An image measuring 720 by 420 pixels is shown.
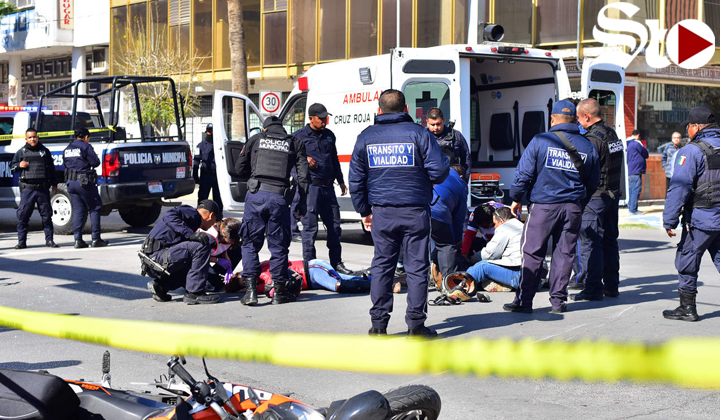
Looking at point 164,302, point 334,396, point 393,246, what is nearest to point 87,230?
point 164,302

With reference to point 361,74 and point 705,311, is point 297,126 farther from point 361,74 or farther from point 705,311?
point 705,311

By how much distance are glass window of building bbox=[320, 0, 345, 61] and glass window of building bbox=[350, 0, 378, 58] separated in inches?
16.9

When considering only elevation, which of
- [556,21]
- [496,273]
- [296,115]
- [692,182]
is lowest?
[496,273]

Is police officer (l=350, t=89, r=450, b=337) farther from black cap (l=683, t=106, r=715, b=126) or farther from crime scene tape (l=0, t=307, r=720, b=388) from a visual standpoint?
crime scene tape (l=0, t=307, r=720, b=388)

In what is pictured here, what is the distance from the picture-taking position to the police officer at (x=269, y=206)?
739 cm

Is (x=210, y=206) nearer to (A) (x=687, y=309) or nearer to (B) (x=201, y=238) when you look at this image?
(B) (x=201, y=238)

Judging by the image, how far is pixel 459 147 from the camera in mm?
9375

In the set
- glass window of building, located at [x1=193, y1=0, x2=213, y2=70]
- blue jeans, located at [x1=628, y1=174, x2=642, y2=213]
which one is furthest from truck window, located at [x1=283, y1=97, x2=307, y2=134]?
glass window of building, located at [x1=193, y1=0, x2=213, y2=70]

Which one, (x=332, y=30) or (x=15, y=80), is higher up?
(x=332, y=30)

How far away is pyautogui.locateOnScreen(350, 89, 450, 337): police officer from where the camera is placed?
5.80m

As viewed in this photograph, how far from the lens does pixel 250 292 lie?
294 inches

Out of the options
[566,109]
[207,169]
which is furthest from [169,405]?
[207,169]

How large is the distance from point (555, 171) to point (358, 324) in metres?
2.05

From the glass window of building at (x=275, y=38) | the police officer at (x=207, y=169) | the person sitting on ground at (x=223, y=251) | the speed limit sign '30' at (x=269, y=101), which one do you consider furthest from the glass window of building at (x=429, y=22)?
the person sitting on ground at (x=223, y=251)
